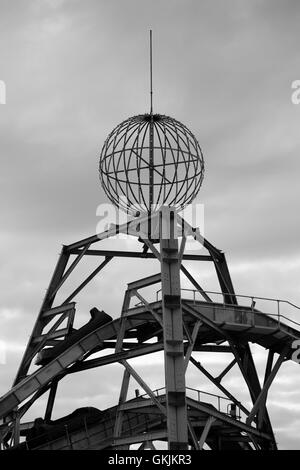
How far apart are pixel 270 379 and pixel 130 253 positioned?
11188 millimetres

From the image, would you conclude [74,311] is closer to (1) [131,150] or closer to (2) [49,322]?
(2) [49,322]

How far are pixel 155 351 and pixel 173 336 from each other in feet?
7.86

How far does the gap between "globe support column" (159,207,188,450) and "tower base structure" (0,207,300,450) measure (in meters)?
0.05

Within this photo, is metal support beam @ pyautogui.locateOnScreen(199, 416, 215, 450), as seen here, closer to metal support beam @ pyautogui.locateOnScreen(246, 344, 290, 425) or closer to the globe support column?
the globe support column

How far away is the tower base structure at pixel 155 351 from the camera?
66.1 m

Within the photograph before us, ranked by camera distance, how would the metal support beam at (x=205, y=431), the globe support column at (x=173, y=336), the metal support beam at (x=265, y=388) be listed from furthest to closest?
the metal support beam at (x=265, y=388), the metal support beam at (x=205, y=431), the globe support column at (x=173, y=336)

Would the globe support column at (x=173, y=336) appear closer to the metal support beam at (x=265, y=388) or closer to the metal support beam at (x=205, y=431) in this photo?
the metal support beam at (x=205, y=431)

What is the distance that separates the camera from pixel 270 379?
242 ft

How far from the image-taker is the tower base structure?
66.1 m

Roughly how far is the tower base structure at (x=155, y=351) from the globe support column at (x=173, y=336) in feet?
0.17

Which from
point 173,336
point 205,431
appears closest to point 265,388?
point 205,431
